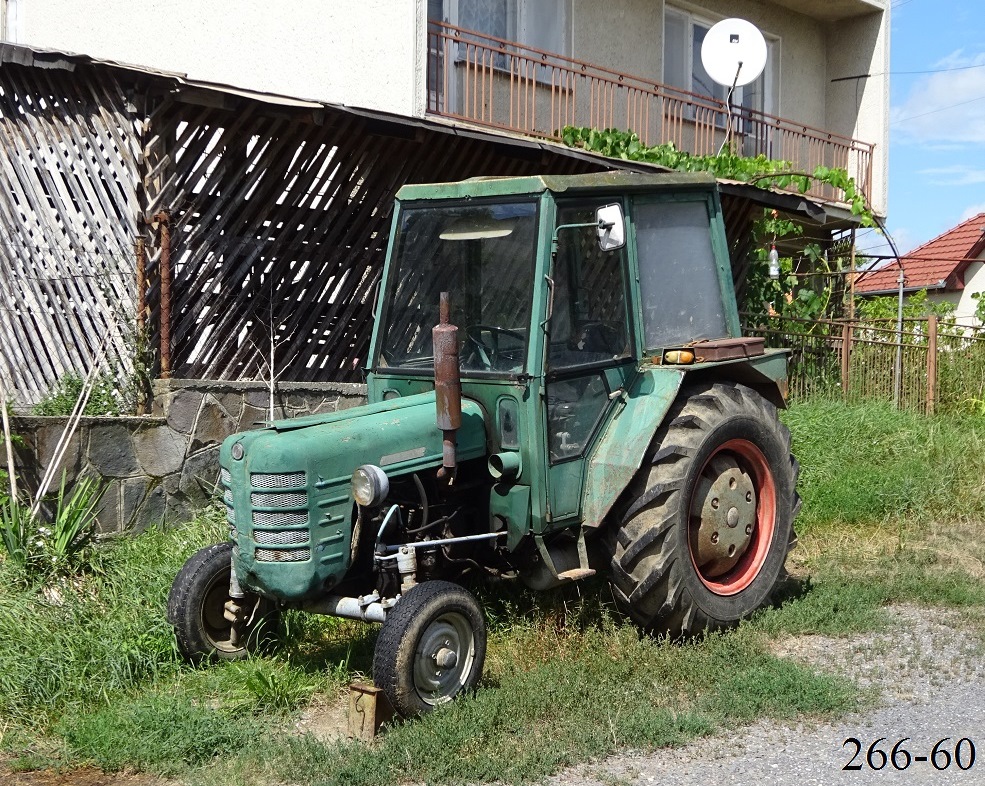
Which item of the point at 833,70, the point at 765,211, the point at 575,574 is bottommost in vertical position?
the point at 575,574

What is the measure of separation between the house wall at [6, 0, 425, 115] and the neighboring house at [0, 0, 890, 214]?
0.01 metres

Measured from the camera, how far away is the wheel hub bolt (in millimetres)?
4742

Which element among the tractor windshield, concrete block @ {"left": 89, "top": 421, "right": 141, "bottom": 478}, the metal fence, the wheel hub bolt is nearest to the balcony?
the metal fence

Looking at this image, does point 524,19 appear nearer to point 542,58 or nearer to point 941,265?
point 542,58

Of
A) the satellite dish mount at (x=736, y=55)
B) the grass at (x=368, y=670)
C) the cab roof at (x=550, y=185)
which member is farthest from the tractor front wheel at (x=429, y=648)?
the satellite dish mount at (x=736, y=55)

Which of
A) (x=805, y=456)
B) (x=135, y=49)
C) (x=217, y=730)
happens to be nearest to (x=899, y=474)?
(x=805, y=456)

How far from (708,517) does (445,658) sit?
1.75 metres

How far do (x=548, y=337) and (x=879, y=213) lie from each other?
1256 cm

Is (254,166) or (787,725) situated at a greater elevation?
(254,166)

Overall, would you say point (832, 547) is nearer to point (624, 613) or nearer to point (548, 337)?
point (624, 613)

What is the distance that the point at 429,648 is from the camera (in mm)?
4711

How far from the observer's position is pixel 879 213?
1644cm

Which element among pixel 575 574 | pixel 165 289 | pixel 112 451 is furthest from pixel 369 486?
pixel 165 289

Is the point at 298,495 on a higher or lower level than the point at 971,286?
lower
